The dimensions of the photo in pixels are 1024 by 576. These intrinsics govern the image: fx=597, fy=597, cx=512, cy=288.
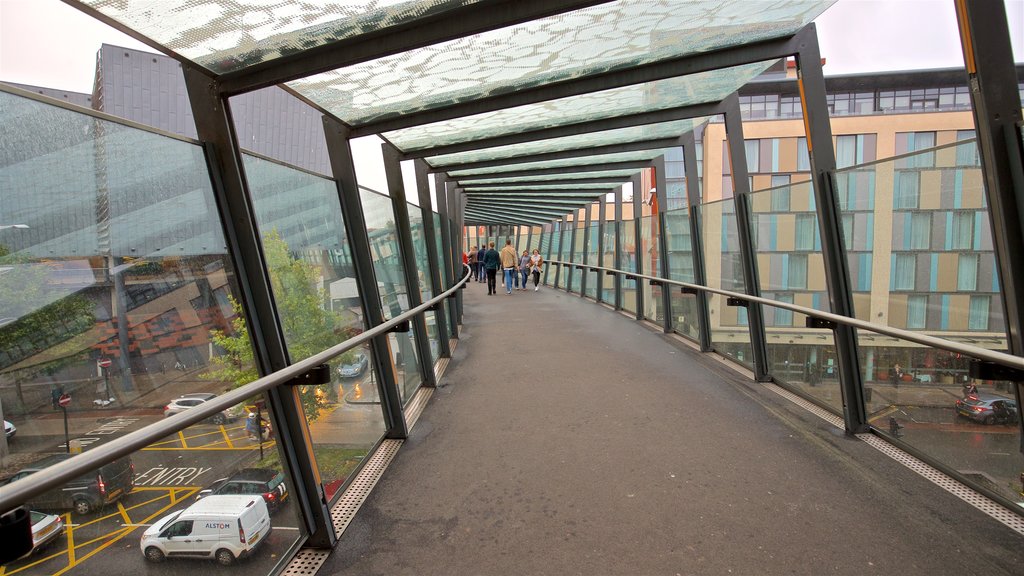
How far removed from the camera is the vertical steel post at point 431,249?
299 inches

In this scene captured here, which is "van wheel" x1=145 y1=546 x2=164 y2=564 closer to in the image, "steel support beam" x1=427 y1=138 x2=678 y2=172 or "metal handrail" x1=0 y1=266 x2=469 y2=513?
"metal handrail" x1=0 y1=266 x2=469 y2=513

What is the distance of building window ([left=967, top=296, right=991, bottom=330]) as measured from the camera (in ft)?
9.89

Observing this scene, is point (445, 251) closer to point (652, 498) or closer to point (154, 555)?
point (652, 498)

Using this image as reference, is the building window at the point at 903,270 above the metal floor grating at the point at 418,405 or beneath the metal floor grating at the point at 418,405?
above

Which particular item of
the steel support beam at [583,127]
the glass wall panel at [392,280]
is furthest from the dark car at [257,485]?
the steel support beam at [583,127]

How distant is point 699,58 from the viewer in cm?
469

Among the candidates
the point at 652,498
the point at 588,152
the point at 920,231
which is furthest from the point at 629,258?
the point at 652,498

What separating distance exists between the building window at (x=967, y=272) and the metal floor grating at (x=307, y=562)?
353cm

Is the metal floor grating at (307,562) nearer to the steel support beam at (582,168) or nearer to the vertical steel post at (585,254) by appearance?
the steel support beam at (582,168)

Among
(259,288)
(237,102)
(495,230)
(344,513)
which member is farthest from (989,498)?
(495,230)

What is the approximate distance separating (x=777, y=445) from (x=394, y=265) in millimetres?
3476

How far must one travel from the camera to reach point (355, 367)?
3764 mm

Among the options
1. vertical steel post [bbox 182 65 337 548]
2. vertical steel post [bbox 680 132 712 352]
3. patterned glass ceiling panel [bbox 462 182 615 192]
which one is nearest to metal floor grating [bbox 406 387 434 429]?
vertical steel post [bbox 182 65 337 548]

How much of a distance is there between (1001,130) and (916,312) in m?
1.22
